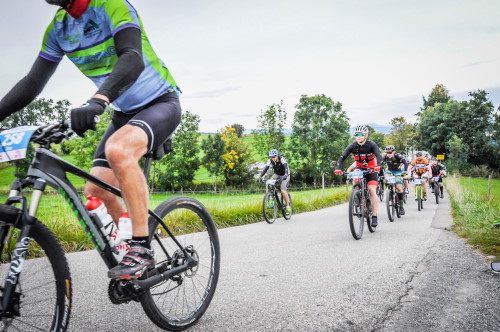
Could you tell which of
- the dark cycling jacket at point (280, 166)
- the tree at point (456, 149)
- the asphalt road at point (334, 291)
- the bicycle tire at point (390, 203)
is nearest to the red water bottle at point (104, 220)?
the asphalt road at point (334, 291)

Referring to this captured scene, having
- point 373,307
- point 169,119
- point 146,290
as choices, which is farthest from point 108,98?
point 373,307

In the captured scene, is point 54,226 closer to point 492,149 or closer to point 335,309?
point 335,309

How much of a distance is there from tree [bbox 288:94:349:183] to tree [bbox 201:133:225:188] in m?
11.8

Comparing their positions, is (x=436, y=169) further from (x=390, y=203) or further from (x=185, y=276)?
(x=185, y=276)

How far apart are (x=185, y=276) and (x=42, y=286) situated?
1.16 metres

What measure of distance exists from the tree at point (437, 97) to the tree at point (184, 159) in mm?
68198

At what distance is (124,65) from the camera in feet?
7.36

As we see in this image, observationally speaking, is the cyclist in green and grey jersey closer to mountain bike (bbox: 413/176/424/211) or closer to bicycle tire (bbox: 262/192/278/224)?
bicycle tire (bbox: 262/192/278/224)

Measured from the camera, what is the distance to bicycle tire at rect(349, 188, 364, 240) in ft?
23.4

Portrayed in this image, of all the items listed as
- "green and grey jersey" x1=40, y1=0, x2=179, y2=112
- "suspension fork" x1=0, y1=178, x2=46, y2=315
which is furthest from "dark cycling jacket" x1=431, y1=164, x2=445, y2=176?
"suspension fork" x1=0, y1=178, x2=46, y2=315

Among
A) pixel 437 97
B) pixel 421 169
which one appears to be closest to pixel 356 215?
pixel 421 169

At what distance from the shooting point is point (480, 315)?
3053 mm

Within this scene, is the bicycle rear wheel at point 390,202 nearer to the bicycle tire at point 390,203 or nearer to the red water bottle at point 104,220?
the bicycle tire at point 390,203

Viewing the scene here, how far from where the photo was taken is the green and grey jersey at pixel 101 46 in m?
2.37
